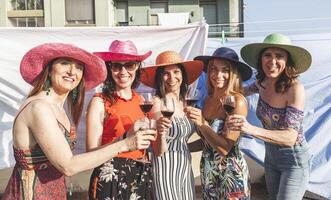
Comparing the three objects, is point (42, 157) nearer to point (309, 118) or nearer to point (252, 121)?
point (252, 121)

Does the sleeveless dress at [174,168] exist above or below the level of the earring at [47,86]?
below

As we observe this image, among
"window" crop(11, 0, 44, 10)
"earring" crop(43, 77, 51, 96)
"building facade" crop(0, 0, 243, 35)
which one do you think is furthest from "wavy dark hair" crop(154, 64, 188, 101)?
"window" crop(11, 0, 44, 10)

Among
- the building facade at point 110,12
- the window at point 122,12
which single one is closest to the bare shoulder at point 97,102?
the building facade at point 110,12

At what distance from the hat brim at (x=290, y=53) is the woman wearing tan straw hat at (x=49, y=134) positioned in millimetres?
1364

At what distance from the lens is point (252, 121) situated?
183 inches

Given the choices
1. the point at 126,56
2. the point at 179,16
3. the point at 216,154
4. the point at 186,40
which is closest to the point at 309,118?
the point at 186,40

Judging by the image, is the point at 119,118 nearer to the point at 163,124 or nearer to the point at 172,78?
the point at 163,124

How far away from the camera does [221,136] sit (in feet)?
9.84

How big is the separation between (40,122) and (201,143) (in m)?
1.62

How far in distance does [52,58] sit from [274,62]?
1674 millimetres

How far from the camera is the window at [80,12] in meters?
30.4

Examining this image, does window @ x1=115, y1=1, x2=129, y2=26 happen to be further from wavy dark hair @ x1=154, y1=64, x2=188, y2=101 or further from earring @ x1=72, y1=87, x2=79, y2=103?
earring @ x1=72, y1=87, x2=79, y2=103

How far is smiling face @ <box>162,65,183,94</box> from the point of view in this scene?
10.8 ft

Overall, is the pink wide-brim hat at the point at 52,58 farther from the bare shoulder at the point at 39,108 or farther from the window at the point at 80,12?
the window at the point at 80,12
